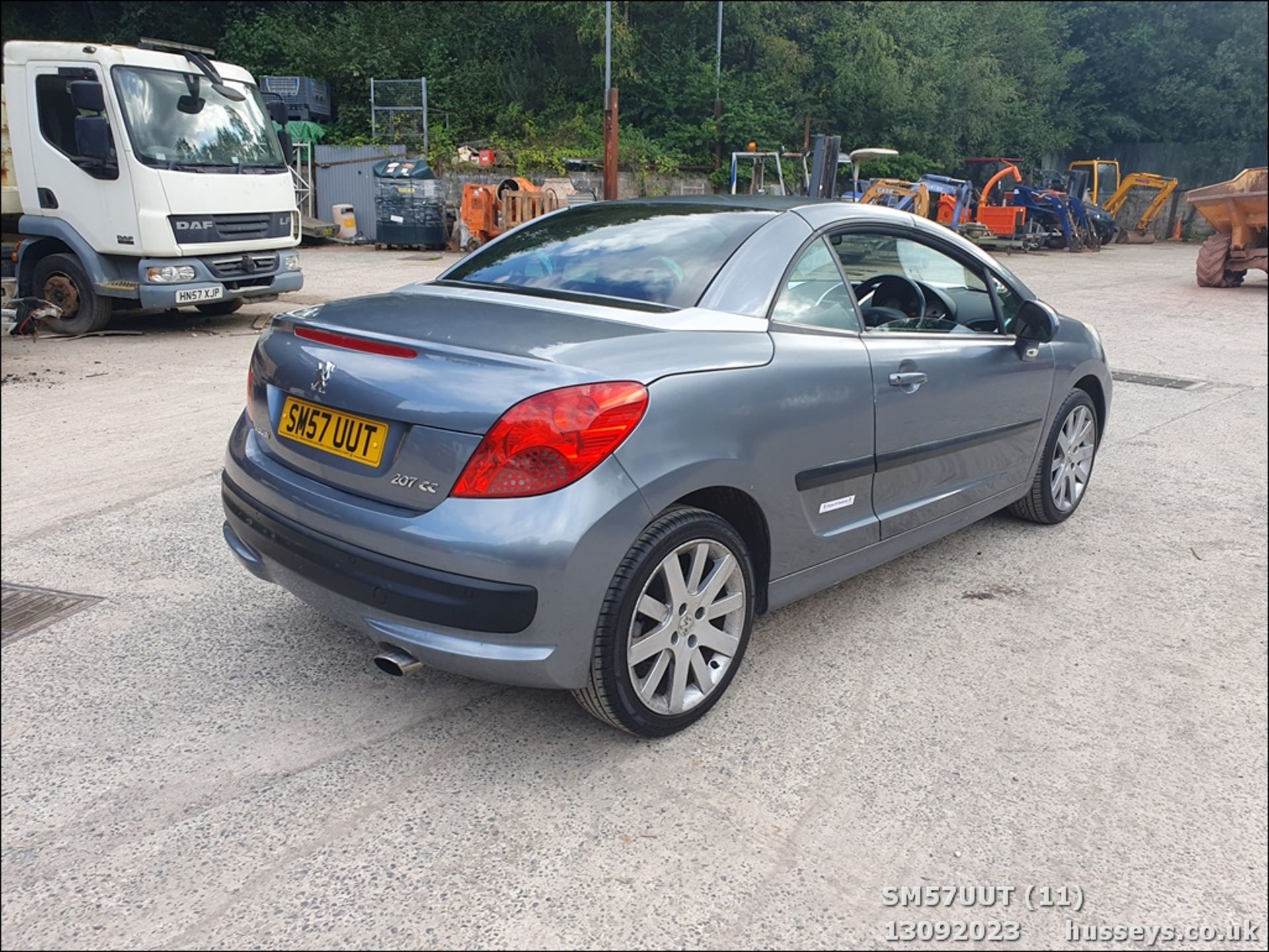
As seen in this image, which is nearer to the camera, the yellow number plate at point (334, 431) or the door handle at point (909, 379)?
the yellow number plate at point (334, 431)

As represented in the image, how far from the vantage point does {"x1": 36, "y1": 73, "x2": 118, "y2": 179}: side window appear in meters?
8.98

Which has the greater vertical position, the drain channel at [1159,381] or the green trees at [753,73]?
the green trees at [753,73]

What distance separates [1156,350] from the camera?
10.4 metres

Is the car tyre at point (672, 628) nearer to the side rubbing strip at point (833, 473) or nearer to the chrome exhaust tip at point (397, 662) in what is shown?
the side rubbing strip at point (833, 473)

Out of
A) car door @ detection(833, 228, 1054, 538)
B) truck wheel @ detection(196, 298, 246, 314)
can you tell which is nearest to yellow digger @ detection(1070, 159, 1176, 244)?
truck wheel @ detection(196, 298, 246, 314)

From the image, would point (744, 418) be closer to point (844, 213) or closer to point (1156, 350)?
point (844, 213)

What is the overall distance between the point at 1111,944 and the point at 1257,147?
314cm

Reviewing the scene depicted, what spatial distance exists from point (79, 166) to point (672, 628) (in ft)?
28.1

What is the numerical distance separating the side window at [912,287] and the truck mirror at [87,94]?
7.59 metres

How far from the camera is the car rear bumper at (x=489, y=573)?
98.7 inches

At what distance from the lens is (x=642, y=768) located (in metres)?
2.81

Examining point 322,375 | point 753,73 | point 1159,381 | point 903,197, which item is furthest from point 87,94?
point 753,73

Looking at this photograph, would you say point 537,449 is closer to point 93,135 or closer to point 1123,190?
point 93,135

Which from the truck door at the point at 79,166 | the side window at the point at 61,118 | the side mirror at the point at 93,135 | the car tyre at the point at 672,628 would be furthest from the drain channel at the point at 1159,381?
the side window at the point at 61,118
